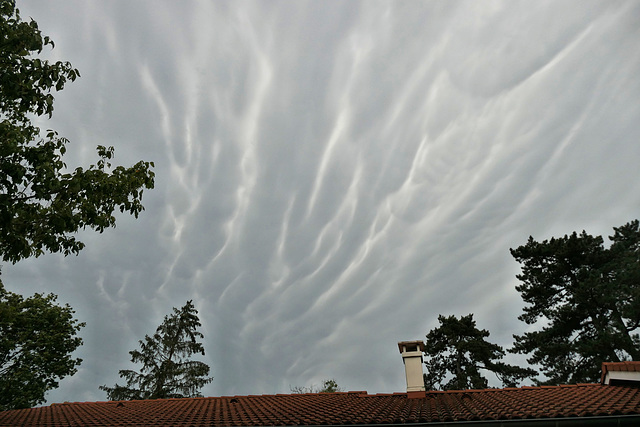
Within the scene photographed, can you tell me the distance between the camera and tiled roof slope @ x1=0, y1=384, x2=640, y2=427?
8.17 m

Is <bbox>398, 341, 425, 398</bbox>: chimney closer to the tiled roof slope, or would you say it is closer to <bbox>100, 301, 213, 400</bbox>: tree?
the tiled roof slope

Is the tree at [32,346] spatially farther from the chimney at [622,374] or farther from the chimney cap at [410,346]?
the chimney at [622,374]

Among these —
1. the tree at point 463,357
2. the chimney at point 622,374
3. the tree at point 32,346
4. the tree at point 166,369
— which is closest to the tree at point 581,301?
the tree at point 463,357

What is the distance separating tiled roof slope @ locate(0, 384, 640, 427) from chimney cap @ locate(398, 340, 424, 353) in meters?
1.75

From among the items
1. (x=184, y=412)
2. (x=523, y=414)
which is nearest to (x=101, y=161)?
(x=184, y=412)

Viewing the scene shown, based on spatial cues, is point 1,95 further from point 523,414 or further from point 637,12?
point 637,12

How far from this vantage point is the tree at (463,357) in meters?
32.7

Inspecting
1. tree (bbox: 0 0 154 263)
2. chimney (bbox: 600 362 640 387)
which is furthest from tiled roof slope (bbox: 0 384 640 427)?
tree (bbox: 0 0 154 263)

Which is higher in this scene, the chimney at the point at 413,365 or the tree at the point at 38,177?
the tree at the point at 38,177

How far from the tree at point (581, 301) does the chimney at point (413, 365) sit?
17.8 meters

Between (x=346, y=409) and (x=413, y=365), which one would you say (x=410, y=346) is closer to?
(x=413, y=365)

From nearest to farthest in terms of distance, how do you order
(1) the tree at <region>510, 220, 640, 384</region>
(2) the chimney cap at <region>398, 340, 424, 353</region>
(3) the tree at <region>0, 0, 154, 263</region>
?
(3) the tree at <region>0, 0, 154, 263</region> → (2) the chimney cap at <region>398, 340, 424, 353</region> → (1) the tree at <region>510, 220, 640, 384</region>

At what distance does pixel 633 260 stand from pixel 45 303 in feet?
132

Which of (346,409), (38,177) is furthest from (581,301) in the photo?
(38,177)
